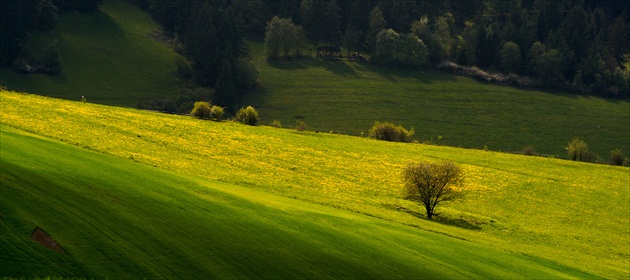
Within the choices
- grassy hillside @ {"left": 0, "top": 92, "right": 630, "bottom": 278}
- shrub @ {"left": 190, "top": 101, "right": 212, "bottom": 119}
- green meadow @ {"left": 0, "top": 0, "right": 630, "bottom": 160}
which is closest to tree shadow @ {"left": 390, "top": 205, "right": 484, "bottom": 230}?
grassy hillside @ {"left": 0, "top": 92, "right": 630, "bottom": 278}

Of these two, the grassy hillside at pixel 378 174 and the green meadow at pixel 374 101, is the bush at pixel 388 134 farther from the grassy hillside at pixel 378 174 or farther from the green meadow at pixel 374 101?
the green meadow at pixel 374 101

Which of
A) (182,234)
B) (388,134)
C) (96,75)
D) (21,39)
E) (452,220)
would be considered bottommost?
(96,75)

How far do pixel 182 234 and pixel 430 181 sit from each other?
36895 millimetres

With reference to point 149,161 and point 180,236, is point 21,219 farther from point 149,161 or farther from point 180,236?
point 149,161

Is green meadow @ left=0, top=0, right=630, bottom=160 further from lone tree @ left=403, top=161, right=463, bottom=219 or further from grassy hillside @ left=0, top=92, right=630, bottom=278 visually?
lone tree @ left=403, top=161, right=463, bottom=219

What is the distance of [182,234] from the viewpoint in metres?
41.8

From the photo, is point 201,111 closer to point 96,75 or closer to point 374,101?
point 96,75

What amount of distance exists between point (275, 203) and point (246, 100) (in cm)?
12517

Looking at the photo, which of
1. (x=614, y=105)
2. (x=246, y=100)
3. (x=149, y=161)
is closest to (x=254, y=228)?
(x=149, y=161)

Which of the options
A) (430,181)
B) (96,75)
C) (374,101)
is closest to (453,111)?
(374,101)

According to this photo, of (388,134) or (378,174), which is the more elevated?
(388,134)

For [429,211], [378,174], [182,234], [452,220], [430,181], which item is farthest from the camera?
[378,174]

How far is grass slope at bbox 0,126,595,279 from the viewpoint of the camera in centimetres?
3581

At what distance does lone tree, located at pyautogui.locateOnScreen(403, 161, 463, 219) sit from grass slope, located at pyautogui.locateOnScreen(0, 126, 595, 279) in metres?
12.5
